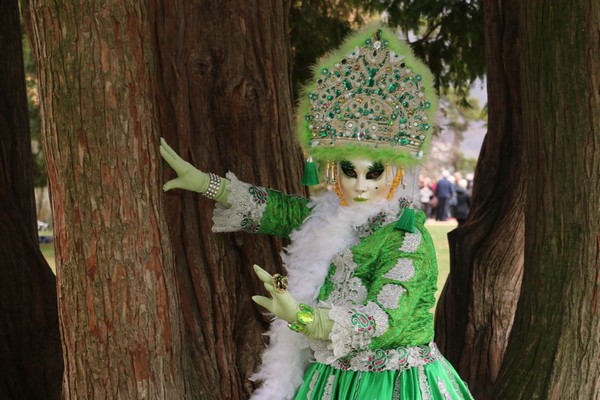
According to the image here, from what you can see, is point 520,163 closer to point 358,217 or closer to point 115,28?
point 358,217

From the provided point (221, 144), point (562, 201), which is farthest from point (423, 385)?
point (221, 144)

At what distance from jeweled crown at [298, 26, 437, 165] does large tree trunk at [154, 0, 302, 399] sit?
679mm

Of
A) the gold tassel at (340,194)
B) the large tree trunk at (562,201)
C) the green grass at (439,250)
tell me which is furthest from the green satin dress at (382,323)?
the green grass at (439,250)

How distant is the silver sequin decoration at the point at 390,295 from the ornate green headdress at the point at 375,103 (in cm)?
47

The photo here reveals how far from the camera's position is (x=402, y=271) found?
9.96 ft

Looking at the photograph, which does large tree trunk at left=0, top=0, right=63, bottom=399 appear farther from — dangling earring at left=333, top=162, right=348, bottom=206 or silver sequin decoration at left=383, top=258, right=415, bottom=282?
silver sequin decoration at left=383, top=258, right=415, bottom=282

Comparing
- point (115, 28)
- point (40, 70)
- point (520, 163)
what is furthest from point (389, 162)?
point (520, 163)

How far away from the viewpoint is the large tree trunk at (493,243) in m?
4.88

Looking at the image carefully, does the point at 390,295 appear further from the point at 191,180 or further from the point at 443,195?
the point at 443,195

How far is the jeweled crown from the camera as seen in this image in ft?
10.3

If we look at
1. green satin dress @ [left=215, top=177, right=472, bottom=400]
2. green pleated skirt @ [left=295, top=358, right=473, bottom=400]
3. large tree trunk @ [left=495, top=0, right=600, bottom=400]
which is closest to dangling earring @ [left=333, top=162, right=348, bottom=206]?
green satin dress @ [left=215, top=177, right=472, bottom=400]

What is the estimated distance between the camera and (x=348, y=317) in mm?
→ 2891

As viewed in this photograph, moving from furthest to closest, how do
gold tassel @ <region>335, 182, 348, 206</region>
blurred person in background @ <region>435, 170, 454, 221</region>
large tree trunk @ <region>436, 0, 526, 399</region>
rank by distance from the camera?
blurred person in background @ <region>435, 170, 454, 221</region>
large tree trunk @ <region>436, 0, 526, 399</region>
gold tassel @ <region>335, 182, 348, 206</region>

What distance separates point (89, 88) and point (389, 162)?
1.09 m
